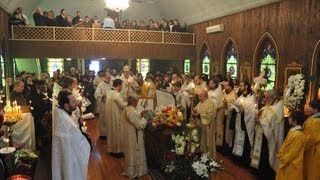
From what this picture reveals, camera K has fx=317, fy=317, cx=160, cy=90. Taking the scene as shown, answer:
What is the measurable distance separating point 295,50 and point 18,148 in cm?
769

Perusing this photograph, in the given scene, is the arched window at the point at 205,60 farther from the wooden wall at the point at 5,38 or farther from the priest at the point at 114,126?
the wooden wall at the point at 5,38

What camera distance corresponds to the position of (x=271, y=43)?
1047 cm

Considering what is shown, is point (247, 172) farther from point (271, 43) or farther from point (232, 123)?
point (271, 43)

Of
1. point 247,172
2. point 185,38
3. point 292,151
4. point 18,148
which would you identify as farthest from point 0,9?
point 292,151

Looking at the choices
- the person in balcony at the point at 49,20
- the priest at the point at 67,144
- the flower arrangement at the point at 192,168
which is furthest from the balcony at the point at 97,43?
the flower arrangement at the point at 192,168

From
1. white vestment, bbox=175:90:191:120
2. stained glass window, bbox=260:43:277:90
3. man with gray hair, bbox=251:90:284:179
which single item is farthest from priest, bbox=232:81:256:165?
stained glass window, bbox=260:43:277:90

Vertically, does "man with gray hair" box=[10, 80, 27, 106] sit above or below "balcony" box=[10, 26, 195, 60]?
below

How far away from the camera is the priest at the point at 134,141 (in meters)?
6.55

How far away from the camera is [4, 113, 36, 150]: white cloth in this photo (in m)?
6.99

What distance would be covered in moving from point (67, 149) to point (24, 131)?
3273 mm

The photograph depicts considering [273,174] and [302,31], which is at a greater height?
[302,31]

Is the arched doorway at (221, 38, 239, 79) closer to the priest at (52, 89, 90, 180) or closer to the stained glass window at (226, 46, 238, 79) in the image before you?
the stained glass window at (226, 46, 238, 79)

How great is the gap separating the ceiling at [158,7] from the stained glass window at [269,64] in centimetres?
157

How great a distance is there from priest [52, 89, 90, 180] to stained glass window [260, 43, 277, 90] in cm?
754
